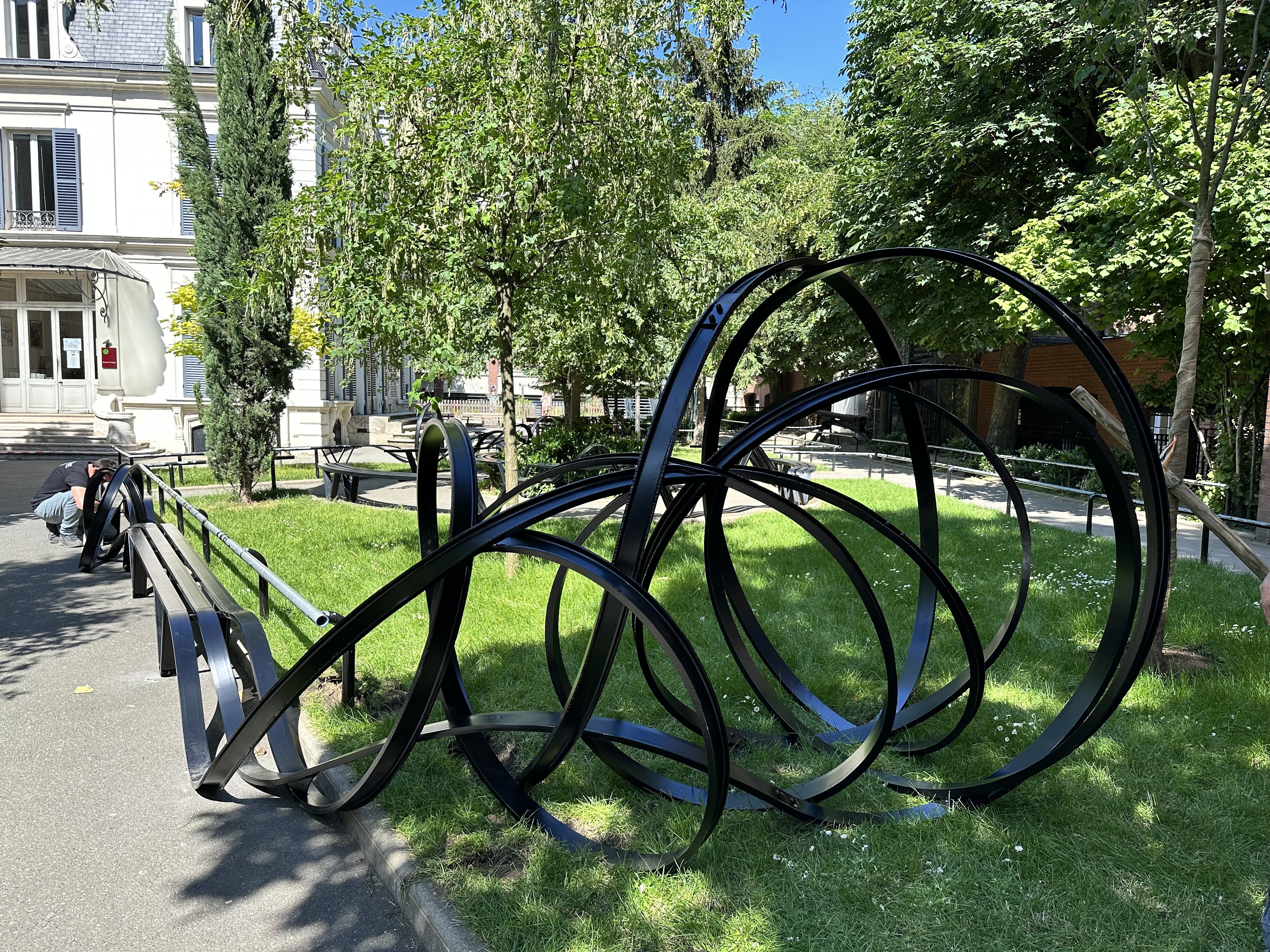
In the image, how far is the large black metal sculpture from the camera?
3.09 metres

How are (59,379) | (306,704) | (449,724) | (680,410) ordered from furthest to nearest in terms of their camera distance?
(59,379)
(306,704)
(449,724)
(680,410)

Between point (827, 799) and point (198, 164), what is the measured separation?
1296 cm

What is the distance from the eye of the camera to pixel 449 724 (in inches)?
148

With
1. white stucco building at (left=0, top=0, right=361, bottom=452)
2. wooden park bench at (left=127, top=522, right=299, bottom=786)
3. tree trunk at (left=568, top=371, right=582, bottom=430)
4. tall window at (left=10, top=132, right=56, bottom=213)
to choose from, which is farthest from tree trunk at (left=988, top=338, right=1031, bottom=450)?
tall window at (left=10, top=132, right=56, bottom=213)

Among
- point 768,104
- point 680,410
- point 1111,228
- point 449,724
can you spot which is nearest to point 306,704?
point 449,724

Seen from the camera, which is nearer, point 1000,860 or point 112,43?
point 1000,860

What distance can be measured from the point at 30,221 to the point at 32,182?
119 cm

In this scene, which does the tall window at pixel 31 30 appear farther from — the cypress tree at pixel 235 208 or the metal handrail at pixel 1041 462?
the metal handrail at pixel 1041 462

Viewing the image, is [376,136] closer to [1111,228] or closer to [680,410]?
[680,410]

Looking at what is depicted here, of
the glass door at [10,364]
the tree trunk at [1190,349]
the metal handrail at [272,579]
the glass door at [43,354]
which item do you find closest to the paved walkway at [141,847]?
the metal handrail at [272,579]

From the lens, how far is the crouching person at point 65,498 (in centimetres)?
977

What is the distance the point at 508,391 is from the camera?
27.2 feet

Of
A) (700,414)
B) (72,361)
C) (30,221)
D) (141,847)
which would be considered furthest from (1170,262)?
→ (30,221)

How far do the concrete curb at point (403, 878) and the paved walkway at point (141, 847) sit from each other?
62 mm
